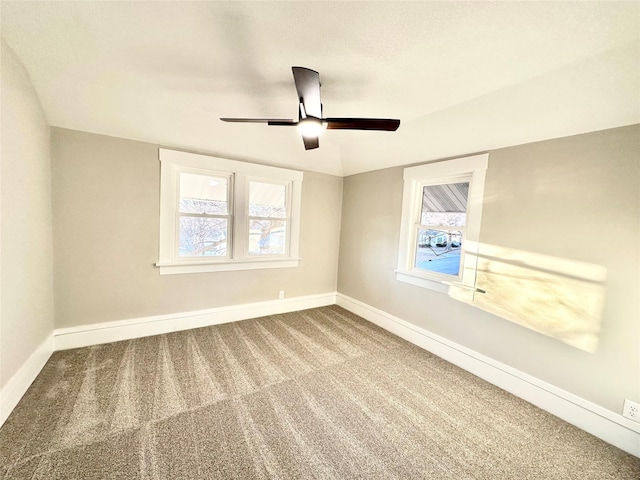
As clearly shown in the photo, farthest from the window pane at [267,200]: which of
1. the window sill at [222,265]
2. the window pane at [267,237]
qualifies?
the window sill at [222,265]

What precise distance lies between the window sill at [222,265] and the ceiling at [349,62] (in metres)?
1.54

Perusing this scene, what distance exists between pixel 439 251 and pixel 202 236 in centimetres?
304

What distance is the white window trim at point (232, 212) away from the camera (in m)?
2.95

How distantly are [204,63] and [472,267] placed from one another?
118 inches

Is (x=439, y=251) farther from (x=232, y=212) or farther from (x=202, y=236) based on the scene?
(x=202, y=236)

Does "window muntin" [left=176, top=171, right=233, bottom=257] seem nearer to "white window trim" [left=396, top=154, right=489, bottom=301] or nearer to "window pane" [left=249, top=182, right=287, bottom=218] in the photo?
"window pane" [left=249, top=182, right=287, bottom=218]

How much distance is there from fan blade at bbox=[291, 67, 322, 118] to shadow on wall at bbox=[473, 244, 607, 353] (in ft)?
6.92

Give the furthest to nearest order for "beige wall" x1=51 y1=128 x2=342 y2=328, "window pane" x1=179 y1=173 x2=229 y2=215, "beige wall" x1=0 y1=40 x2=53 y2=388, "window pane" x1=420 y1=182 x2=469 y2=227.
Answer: "window pane" x1=179 y1=173 x2=229 y2=215 < "window pane" x1=420 y1=182 x2=469 y2=227 < "beige wall" x1=51 y1=128 x2=342 y2=328 < "beige wall" x1=0 y1=40 x2=53 y2=388

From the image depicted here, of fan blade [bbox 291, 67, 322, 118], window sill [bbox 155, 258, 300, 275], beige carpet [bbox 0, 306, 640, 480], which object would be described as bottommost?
beige carpet [bbox 0, 306, 640, 480]

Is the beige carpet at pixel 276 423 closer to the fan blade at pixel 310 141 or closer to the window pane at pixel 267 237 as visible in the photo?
the window pane at pixel 267 237

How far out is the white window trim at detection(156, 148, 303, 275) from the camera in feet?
9.68

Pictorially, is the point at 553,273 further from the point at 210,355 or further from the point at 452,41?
the point at 210,355

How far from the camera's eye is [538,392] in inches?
84.0

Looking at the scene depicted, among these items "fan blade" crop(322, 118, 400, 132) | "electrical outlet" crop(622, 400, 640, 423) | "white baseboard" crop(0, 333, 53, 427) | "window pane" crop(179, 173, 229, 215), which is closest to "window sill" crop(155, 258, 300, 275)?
"window pane" crop(179, 173, 229, 215)
